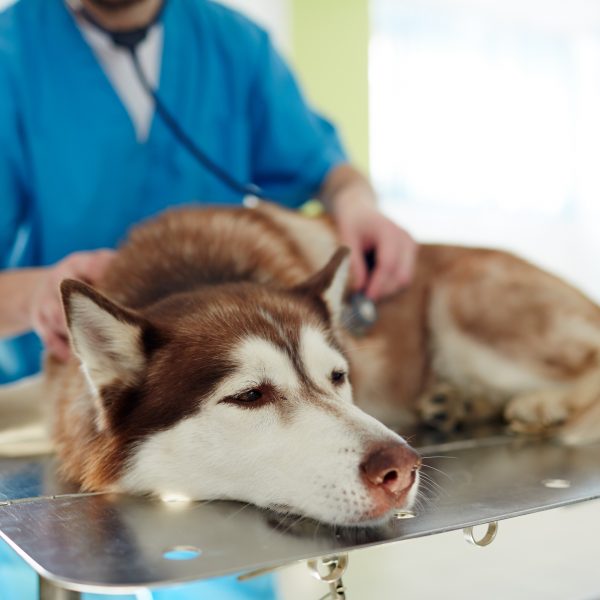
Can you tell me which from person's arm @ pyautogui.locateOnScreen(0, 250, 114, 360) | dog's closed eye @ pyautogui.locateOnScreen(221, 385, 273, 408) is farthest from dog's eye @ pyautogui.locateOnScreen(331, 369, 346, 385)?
person's arm @ pyautogui.locateOnScreen(0, 250, 114, 360)

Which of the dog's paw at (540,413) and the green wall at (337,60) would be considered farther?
the green wall at (337,60)

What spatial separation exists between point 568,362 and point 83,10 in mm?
1251

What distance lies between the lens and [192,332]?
3.26ft

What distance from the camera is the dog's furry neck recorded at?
4.09 ft

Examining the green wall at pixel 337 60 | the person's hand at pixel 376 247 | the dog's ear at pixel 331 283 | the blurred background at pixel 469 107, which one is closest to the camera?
the dog's ear at pixel 331 283

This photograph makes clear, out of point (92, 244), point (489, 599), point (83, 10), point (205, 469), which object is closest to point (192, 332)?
point (205, 469)

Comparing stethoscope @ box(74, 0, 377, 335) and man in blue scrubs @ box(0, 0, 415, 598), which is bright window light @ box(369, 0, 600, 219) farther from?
stethoscope @ box(74, 0, 377, 335)

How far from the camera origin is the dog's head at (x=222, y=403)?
861 millimetres

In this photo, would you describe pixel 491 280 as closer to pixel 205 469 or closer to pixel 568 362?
pixel 568 362

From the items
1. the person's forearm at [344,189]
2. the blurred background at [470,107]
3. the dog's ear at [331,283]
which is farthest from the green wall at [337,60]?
the dog's ear at [331,283]

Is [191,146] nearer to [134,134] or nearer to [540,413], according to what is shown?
[134,134]

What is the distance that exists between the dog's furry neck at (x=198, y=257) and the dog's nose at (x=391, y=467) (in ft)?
1.69

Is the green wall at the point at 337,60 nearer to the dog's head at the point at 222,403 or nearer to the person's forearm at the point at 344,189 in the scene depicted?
the person's forearm at the point at 344,189

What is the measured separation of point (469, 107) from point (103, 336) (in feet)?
16.3
